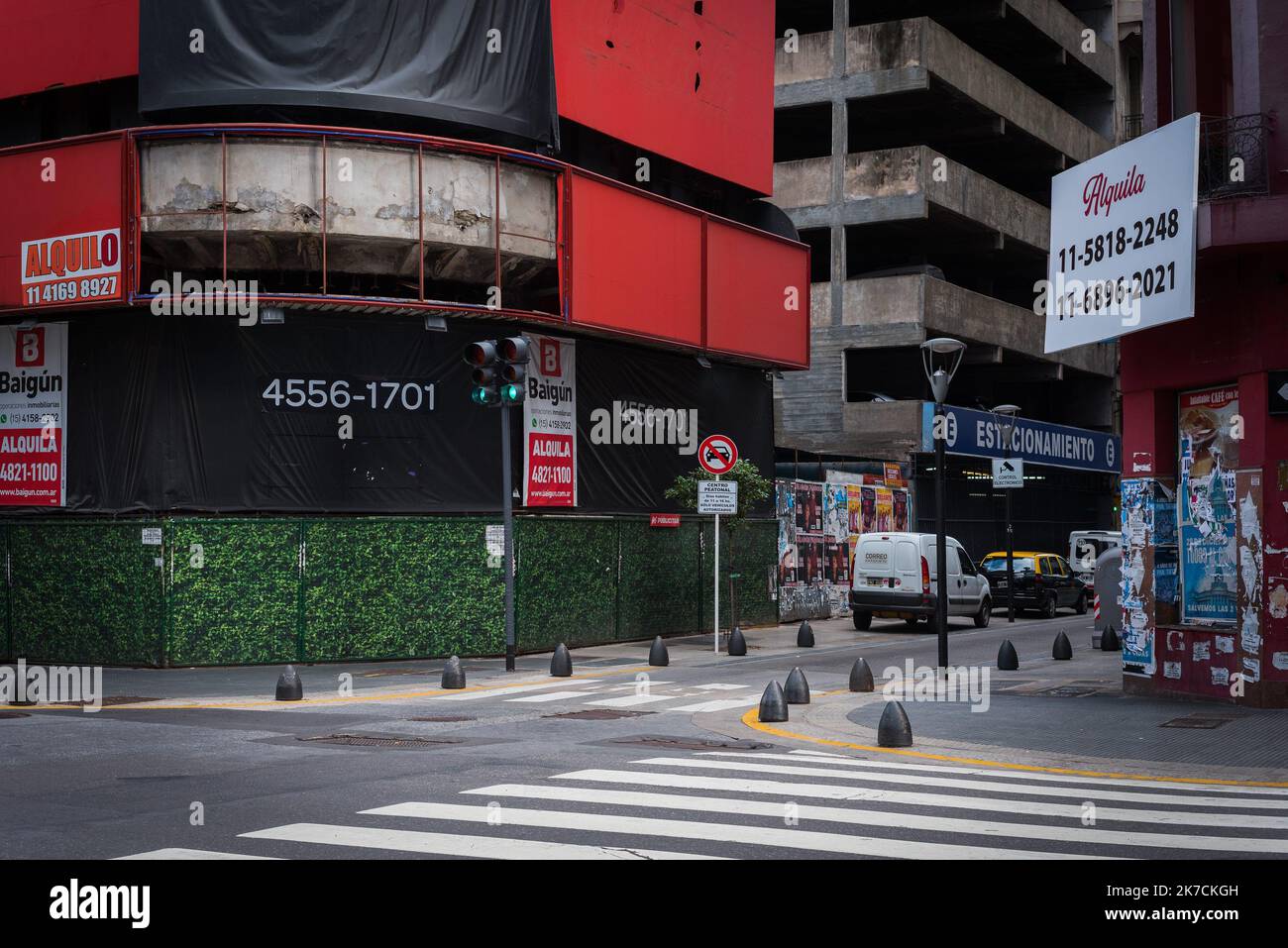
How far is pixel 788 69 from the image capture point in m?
46.4

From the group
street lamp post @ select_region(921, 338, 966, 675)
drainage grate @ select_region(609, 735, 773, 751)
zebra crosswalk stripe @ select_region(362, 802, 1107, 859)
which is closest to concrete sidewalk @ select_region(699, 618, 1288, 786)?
drainage grate @ select_region(609, 735, 773, 751)

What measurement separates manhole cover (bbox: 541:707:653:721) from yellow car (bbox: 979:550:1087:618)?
74.6 ft

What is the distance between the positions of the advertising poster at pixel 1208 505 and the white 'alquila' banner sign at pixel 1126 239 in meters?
1.40

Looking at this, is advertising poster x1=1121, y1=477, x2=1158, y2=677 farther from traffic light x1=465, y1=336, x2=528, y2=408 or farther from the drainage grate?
traffic light x1=465, y1=336, x2=528, y2=408

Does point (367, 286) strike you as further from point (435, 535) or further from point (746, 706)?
point (746, 706)

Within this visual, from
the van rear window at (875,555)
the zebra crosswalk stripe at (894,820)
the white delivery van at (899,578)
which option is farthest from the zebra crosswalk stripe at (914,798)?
the van rear window at (875,555)

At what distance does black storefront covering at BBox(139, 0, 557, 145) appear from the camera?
21797 mm

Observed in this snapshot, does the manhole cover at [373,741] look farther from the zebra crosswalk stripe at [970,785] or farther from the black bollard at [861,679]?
the black bollard at [861,679]

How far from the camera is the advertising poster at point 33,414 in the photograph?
22922 millimetres

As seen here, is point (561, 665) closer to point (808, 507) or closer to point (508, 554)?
point (508, 554)

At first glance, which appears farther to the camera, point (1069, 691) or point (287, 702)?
point (1069, 691)

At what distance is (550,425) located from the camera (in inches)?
998

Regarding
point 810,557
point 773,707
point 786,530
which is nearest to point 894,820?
point 773,707

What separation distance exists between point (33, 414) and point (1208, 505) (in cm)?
1829
